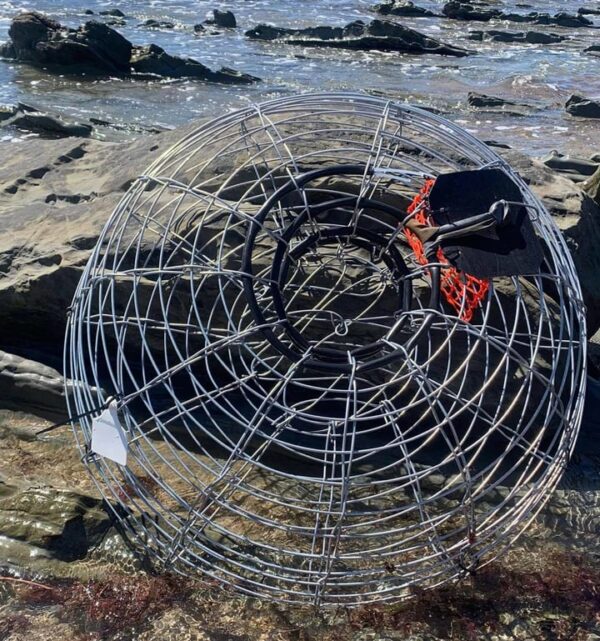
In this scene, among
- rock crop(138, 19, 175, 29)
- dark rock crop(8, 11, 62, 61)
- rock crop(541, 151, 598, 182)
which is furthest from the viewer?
rock crop(138, 19, 175, 29)

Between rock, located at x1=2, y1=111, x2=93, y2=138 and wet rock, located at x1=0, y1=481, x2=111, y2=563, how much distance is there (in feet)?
22.0

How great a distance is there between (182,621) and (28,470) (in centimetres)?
107

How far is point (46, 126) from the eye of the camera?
9.27 m

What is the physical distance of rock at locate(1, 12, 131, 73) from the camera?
522 inches

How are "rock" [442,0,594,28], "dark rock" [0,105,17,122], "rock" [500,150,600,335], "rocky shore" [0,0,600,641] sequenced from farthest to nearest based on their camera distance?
"rock" [442,0,594,28] → "dark rock" [0,105,17,122] → "rock" [500,150,600,335] → "rocky shore" [0,0,600,641]

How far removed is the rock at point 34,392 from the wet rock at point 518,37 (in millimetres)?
16816

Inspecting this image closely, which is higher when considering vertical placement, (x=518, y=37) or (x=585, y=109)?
(x=518, y=37)

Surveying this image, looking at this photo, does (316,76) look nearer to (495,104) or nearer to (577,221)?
(495,104)

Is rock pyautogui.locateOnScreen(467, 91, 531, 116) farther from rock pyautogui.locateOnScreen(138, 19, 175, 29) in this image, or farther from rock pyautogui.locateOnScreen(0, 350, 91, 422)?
rock pyautogui.locateOnScreen(0, 350, 91, 422)

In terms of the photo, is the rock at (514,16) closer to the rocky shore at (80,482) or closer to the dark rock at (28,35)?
the dark rock at (28,35)

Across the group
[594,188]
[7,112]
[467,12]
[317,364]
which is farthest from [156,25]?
[317,364]

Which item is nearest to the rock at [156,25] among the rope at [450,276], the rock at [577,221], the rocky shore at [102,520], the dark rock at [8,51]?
the dark rock at [8,51]

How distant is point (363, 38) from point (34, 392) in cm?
1439

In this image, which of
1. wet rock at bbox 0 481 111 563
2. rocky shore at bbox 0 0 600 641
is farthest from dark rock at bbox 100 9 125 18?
wet rock at bbox 0 481 111 563
